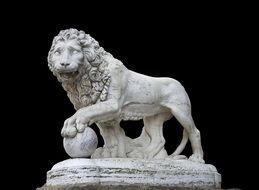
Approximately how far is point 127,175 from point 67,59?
103 cm

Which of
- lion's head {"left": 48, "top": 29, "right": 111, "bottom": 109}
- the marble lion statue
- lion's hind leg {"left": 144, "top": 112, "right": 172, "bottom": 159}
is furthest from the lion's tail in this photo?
lion's head {"left": 48, "top": 29, "right": 111, "bottom": 109}

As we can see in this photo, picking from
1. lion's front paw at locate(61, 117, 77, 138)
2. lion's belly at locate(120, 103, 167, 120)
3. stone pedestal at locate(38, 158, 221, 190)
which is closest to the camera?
stone pedestal at locate(38, 158, 221, 190)

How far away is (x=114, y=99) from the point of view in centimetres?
636

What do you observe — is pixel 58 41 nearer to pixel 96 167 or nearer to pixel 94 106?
pixel 94 106

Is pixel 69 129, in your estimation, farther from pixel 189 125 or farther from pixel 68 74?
pixel 189 125

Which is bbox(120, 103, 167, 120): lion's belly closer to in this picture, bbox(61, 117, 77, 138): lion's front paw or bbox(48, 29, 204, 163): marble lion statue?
bbox(48, 29, 204, 163): marble lion statue

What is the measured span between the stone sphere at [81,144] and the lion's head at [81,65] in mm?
340

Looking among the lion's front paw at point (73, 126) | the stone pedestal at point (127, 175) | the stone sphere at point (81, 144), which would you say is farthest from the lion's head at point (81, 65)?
the stone pedestal at point (127, 175)

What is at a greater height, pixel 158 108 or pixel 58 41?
pixel 58 41

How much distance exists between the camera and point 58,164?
20.5 feet

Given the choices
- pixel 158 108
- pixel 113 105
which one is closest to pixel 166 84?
pixel 158 108

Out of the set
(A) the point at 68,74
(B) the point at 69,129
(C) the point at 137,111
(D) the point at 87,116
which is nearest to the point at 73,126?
(B) the point at 69,129

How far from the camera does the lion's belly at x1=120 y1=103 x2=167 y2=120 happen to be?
6539 mm

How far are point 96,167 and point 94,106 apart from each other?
52cm
